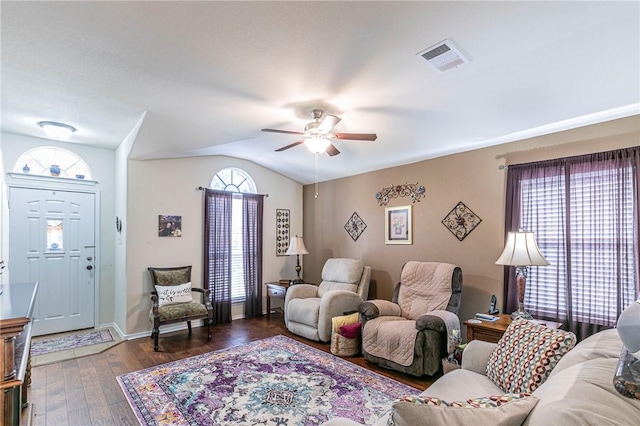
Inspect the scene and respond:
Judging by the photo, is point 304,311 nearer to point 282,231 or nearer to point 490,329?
point 282,231

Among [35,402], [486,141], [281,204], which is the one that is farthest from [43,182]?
[486,141]

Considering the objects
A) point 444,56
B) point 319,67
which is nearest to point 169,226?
point 319,67

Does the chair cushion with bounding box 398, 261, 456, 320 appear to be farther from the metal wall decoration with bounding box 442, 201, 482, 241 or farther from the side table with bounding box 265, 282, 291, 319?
the side table with bounding box 265, 282, 291, 319

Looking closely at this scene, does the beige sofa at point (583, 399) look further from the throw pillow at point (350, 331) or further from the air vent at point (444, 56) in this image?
the throw pillow at point (350, 331)

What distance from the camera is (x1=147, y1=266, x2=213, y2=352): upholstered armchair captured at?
402 centimetres

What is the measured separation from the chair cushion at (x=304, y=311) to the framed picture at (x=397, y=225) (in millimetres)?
1432

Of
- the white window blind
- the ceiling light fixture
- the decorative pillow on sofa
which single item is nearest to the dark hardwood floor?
the white window blind

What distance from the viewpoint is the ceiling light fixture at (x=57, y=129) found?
3633mm

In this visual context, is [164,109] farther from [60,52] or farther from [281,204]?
[281,204]

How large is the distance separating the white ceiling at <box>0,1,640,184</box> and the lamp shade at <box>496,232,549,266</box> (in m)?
1.14

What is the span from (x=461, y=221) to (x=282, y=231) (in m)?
3.23

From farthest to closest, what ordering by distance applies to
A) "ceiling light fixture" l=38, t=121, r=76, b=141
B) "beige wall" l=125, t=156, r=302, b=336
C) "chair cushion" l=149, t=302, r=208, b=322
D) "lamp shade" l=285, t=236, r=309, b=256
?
"lamp shade" l=285, t=236, r=309, b=256 → "beige wall" l=125, t=156, r=302, b=336 → "chair cushion" l=149, t=302, r=208, b=322 → "ceiling light fixture" l=38, t=121, r=76, b=141

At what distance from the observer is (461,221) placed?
12.9 ft

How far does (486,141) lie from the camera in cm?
369
